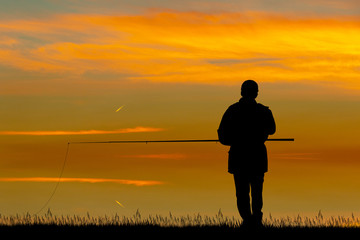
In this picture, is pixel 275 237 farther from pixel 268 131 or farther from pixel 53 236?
pixel 53 236

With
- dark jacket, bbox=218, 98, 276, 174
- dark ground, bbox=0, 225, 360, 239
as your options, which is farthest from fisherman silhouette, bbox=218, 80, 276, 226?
dark ground, bbox=0, 225, 360, 239

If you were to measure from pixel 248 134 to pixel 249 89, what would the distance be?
742 mm

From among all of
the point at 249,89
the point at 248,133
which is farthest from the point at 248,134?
the point at 249,89

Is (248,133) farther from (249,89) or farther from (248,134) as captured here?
(249,89)

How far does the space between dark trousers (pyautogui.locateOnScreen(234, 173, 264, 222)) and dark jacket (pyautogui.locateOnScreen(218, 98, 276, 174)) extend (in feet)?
0.43

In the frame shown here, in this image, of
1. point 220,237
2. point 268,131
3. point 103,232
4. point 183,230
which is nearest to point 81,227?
point 103,232

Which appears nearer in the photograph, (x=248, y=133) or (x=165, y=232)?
(x=248, y=133)

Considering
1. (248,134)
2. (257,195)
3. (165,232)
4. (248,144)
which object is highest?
(248,134)

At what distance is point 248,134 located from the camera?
42.1 ft

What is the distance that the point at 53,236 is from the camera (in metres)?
12.7

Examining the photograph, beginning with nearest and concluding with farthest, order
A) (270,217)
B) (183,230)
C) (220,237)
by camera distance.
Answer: (220,237) → (183,230) → (270,217)

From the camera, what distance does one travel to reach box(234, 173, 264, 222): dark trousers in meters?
12.9

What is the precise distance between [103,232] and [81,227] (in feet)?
3.31

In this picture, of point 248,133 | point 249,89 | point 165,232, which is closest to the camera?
point 249,89
